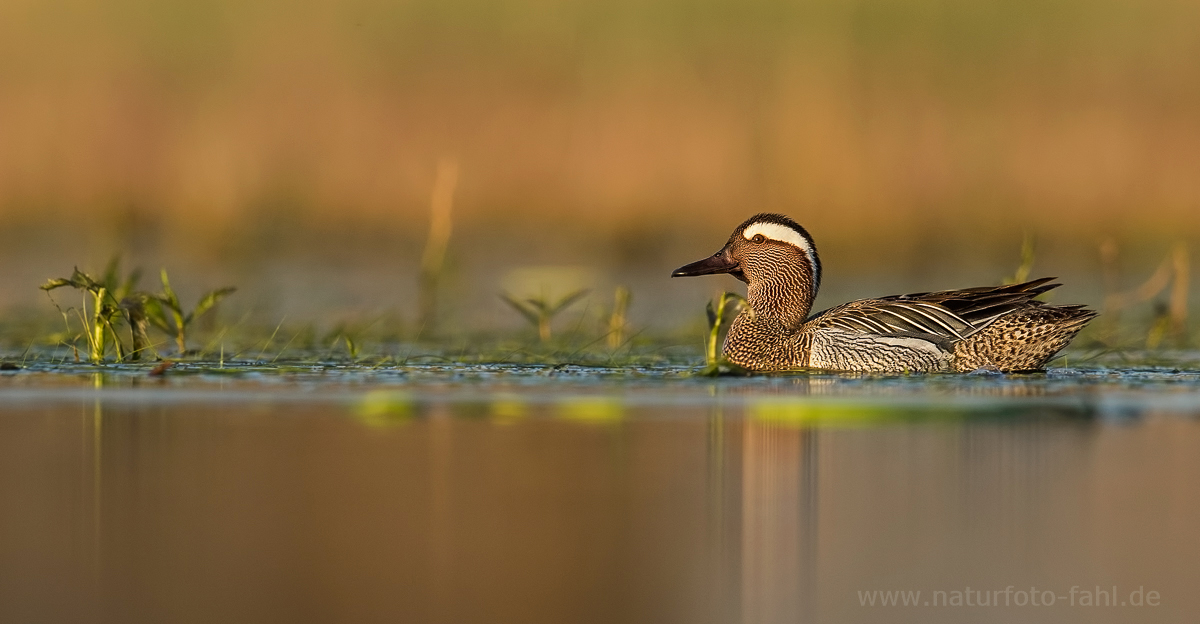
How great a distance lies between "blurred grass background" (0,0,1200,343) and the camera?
56.4ft

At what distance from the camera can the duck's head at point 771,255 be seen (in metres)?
10.5

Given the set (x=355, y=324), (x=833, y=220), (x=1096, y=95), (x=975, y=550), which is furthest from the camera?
(x=1096, y=95)

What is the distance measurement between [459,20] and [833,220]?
626 centimetres

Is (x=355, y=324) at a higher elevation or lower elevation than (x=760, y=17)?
lower

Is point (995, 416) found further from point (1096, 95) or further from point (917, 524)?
point (1096, 95)

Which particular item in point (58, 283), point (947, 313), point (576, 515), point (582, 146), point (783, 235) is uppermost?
point (582, 146)

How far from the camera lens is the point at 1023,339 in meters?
9.37

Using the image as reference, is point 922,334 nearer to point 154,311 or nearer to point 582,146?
point 154,311

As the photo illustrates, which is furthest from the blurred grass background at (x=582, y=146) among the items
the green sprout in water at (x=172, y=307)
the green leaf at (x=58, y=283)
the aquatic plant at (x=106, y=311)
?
the green leaf at (x=58, y=283)

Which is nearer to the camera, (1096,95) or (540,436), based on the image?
(540,436)

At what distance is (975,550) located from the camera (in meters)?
5.09

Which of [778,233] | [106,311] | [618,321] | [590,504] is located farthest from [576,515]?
[778,233]

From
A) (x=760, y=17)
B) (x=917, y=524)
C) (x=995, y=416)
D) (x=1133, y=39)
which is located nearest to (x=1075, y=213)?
(x=1133, y=39)

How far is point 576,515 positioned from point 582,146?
12.7 m
